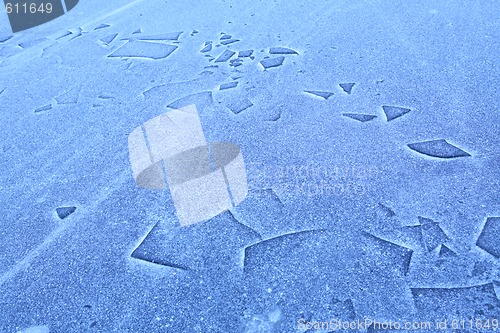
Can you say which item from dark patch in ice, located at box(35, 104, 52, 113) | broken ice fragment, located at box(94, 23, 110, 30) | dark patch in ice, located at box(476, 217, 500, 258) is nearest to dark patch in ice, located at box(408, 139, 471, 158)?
dark patch in ice, located at box(476, 217, 500, 258)

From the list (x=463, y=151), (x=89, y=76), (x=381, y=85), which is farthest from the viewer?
(x=89, y=76)

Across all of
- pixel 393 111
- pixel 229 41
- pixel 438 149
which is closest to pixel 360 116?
pixel 393 111

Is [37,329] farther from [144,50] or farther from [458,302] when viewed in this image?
[144,50]

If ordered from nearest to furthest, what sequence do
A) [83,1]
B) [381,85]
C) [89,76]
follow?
1. [381,85]
2. [89,76]
3. [83,1]

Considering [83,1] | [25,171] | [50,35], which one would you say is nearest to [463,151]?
[25,171]

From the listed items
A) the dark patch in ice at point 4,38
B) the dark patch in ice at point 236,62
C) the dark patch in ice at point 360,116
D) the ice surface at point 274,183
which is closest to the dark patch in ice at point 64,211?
the ice surface at point 274,183

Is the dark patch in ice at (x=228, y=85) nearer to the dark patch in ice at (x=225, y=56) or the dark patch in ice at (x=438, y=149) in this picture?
the dark patch in ice at (x=225, y=56)

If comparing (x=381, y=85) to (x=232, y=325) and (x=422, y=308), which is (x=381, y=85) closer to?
(x=422, y=308)

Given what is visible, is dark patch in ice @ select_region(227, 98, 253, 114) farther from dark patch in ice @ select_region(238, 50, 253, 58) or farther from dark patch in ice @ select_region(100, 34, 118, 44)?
dark patch in ice @ select_region(100, 34, 118, 44)
